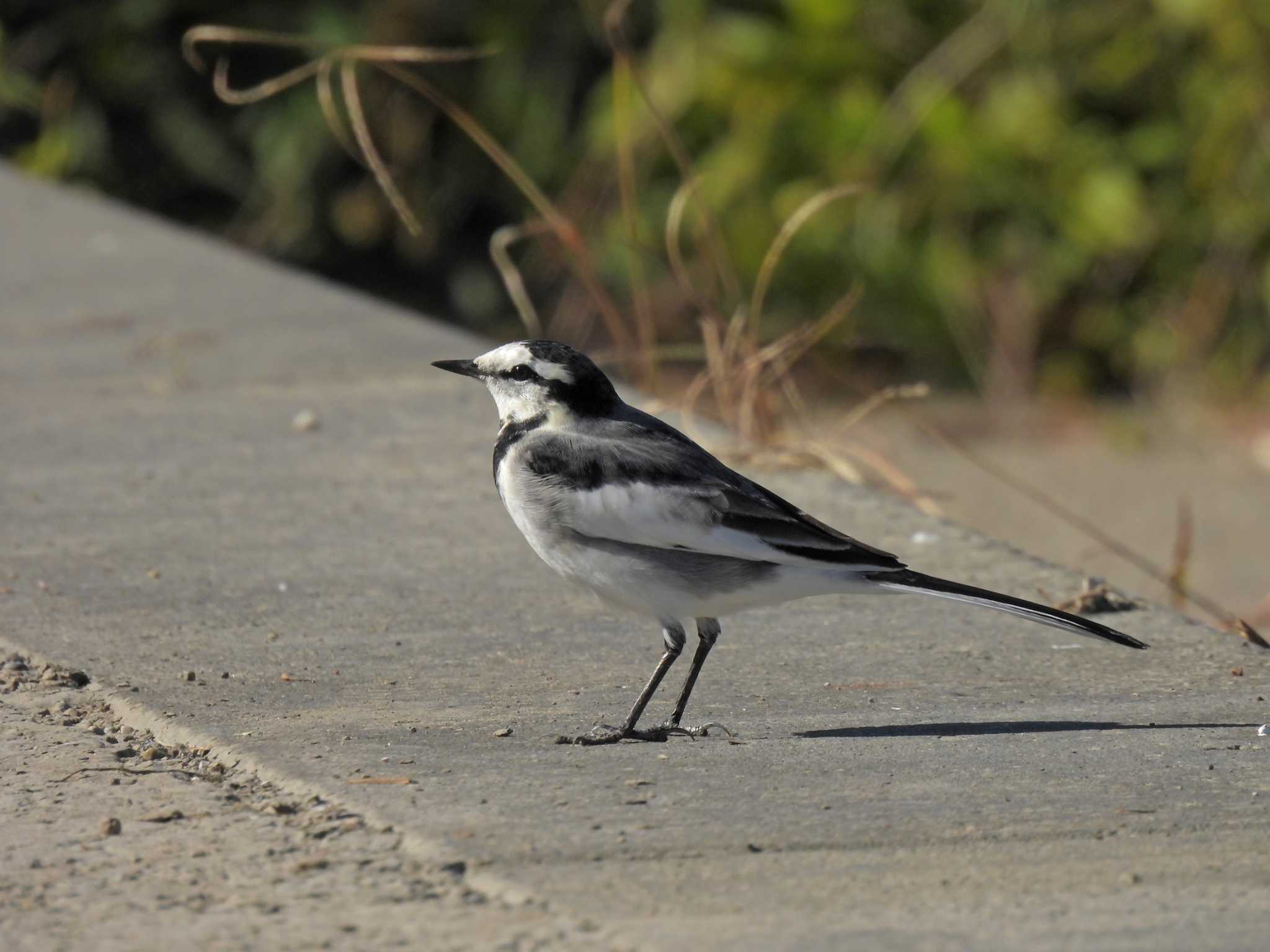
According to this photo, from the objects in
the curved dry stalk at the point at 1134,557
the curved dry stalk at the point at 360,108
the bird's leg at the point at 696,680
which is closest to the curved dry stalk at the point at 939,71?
the curved dry stalk at the point at 1134,557

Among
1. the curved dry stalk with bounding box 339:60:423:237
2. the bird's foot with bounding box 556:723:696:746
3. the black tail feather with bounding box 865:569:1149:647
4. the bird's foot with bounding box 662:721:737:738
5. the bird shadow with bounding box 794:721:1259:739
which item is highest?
the curved dry stalk with bounding box 339:60:423:237

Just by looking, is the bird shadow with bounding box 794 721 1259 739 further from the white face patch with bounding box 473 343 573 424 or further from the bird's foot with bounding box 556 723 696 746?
the white face patch with bounding box 473 343 573 424

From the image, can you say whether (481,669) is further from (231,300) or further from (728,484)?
(231,300)

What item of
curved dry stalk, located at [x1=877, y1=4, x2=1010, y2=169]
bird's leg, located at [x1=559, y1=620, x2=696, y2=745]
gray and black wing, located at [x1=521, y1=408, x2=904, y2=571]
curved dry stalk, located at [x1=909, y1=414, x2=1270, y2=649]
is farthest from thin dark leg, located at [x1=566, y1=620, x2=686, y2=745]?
curved dry stalk, located at [x1=877, y1=4, x2=1010, y2=169]

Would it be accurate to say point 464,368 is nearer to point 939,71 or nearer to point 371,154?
point 371,154

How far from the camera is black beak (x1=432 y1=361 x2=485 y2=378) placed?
4.59m

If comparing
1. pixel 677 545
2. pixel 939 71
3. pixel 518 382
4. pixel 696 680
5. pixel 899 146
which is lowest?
pixel 696 680

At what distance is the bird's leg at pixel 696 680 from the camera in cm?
405

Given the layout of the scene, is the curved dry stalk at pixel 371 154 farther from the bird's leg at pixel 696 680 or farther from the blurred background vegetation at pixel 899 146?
the blurred background vegetation at pixel 899 146

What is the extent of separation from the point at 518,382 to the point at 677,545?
0.63m

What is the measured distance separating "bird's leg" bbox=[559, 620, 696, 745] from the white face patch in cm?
57

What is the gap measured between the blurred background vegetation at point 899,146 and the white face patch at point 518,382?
17.3 feet

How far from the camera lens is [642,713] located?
4.20 metres

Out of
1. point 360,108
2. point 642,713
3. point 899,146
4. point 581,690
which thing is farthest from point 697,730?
point 899,146
